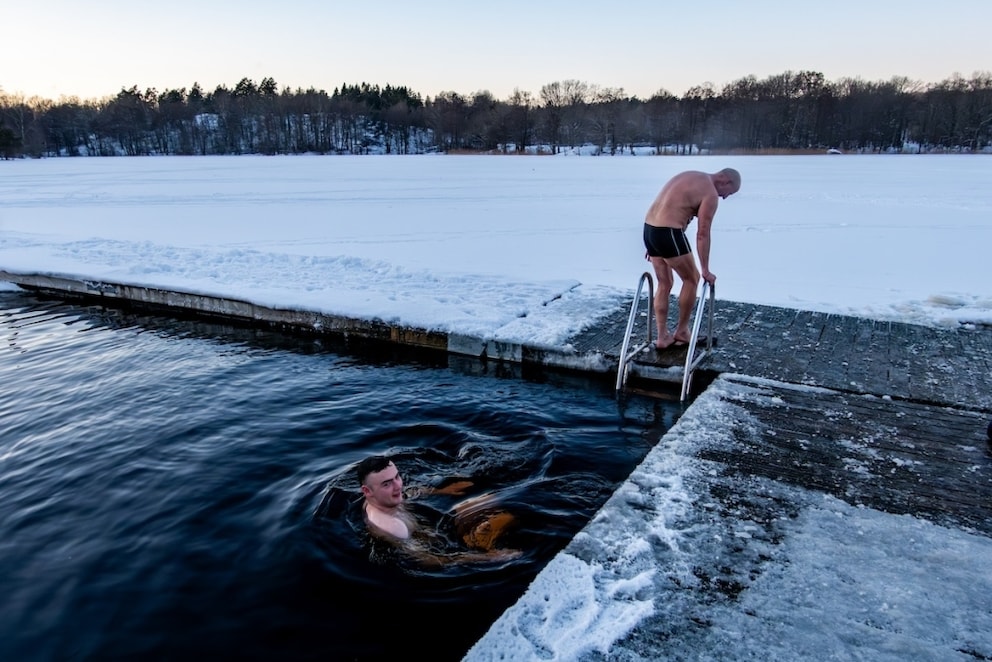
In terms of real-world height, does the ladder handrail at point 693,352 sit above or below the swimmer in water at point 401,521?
above

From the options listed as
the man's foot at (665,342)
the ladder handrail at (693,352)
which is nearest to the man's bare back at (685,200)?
the ladder handrail at (693,352)

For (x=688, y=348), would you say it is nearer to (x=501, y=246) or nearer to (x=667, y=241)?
(x=667, y=241)

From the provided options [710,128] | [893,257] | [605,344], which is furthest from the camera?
[710,128]

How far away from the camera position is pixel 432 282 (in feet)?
26.5

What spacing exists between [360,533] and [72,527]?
1742 millimetres

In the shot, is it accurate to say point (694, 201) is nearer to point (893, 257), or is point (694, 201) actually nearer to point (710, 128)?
point (893, 257)

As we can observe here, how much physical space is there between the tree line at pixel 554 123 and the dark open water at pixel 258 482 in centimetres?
6241

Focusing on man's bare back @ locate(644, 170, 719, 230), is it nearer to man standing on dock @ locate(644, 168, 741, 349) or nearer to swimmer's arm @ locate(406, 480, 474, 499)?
man standing on dock @ locate(644, 168, 741, 349)

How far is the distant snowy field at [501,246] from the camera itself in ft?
23.5

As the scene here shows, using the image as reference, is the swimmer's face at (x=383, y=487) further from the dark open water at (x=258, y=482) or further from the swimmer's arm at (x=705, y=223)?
the swimmer's arm at (x=705, y=223)

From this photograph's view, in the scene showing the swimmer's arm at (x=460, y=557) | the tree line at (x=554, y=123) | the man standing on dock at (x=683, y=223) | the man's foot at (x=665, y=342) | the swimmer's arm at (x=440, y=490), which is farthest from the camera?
the tree line at (x=554, y=123)

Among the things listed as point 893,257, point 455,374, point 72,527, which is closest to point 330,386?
point 455,374

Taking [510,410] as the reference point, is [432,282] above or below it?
above

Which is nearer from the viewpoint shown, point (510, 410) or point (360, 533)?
point (360, 533)
